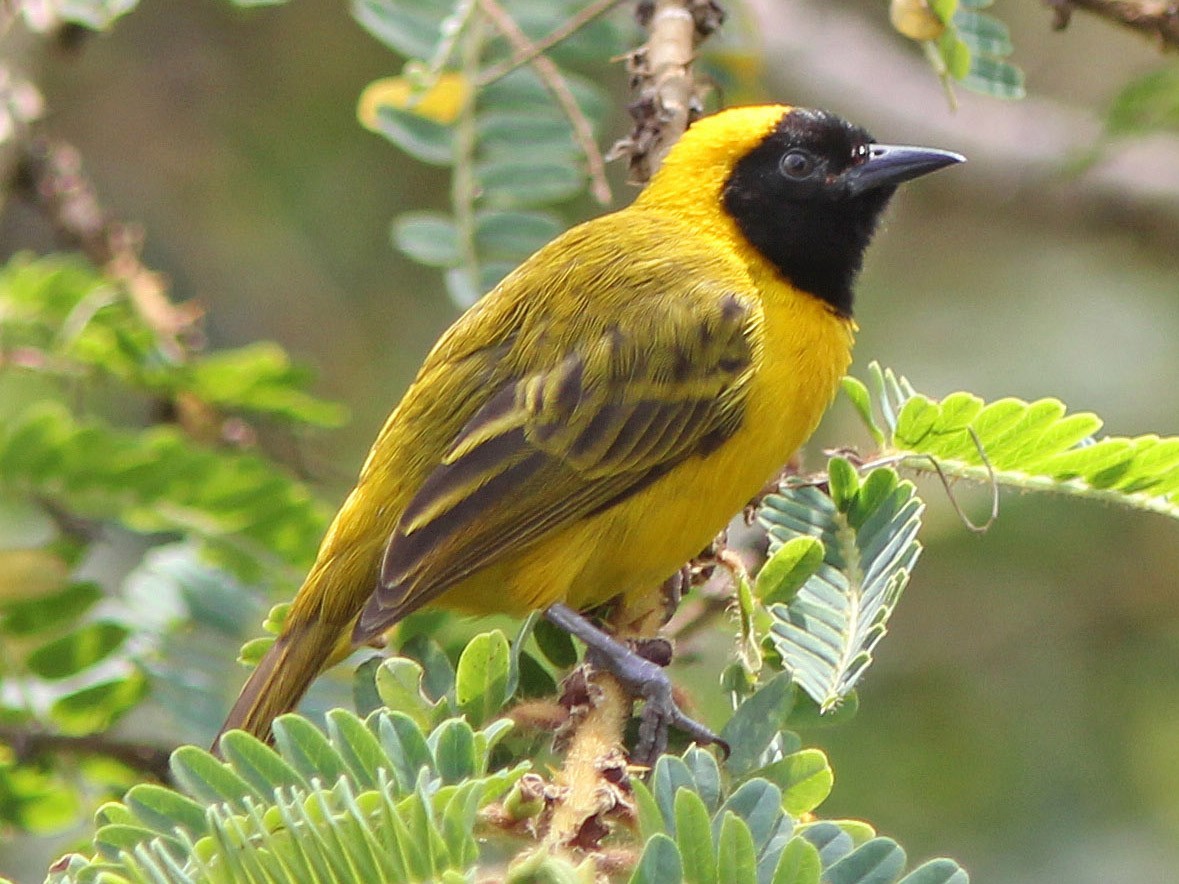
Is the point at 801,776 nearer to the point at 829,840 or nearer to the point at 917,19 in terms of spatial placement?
the point at 829,840

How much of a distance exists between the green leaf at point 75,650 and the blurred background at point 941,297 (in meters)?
0.89

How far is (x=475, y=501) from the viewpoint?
3.03 metres

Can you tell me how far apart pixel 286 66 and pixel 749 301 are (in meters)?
4.18

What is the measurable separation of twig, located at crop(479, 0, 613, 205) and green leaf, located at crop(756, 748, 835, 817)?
1544 millimetres

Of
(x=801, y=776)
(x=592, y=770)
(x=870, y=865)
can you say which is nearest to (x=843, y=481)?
(x=801, y=776)

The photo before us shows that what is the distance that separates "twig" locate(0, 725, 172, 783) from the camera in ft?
9.95

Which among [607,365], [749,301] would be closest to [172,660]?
[607,365]

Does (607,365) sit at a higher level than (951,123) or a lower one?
lower

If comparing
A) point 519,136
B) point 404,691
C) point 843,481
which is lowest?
point 404,691

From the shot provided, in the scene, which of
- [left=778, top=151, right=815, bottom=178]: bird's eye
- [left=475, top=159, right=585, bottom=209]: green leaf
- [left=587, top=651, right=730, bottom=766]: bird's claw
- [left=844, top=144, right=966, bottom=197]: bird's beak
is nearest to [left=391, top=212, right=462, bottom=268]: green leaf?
[left=475, top=159, right=585, bottom=209]: green leaf

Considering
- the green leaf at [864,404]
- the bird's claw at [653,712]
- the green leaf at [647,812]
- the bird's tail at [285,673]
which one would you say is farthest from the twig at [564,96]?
the green leaf at [647,812]

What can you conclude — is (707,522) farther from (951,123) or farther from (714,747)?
(951,123)

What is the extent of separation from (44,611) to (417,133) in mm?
1324

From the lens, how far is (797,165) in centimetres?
367
